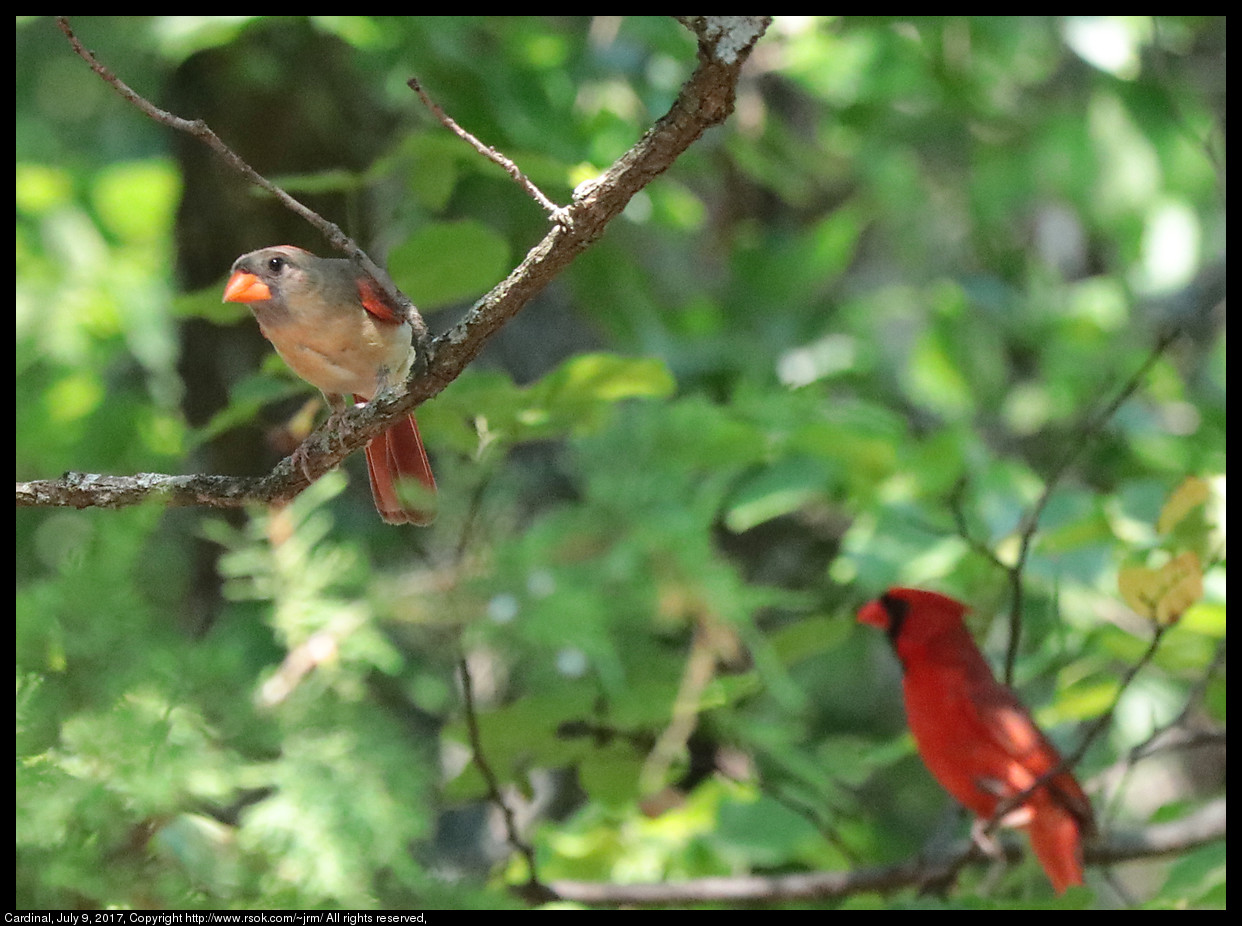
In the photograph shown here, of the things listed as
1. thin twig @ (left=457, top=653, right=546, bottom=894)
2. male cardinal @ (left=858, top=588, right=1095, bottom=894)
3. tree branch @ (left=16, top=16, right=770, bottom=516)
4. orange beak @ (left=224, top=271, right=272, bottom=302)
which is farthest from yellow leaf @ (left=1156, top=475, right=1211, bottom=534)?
orange beak @ (left=224, top=271, right=272, bottom=302)

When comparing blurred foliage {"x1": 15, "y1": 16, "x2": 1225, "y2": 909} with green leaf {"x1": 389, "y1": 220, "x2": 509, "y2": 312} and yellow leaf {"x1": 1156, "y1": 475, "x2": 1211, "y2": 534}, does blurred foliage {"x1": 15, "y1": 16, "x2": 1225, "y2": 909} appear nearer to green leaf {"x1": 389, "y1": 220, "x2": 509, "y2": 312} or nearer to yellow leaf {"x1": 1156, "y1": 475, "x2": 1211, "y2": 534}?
green leaf {"x1": 389, "y1": 220, "x2": 509, "y2": 312}

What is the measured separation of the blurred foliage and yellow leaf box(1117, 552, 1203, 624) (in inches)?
9.2

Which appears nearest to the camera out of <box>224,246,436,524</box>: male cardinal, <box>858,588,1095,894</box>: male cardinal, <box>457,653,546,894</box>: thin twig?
<box>224,246,436,524</box>: male cardinal

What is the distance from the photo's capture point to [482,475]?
4.41ft

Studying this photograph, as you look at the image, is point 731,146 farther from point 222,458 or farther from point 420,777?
point 420,777

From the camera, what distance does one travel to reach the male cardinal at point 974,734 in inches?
80.7

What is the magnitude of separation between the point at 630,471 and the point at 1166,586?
2.50 ft

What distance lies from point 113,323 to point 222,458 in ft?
1.99

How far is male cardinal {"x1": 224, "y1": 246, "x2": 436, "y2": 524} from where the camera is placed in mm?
1194

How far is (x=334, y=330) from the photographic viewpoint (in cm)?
123

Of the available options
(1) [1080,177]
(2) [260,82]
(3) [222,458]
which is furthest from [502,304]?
(1) [1080,177]

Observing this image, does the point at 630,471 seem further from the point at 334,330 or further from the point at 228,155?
the point at 228,155

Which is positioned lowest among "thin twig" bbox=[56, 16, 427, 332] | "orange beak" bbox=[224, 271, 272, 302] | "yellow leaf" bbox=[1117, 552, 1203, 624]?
"yellow leaf" bbox=[1117, 552, 1203, 624]

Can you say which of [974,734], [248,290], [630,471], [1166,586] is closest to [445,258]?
[248,290]
